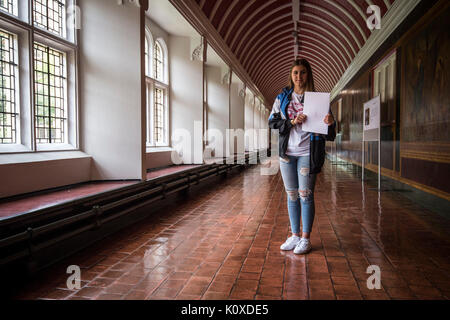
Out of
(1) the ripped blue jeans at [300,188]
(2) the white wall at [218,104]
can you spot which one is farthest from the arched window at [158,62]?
(1) the ripped blue jeans at [300,188]

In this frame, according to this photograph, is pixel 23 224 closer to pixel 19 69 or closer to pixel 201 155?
pixel 19 69

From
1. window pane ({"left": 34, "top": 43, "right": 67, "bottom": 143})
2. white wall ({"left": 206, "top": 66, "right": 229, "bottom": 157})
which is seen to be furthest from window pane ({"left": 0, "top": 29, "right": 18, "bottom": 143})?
white wall ({"left": 206, "top": 66, "right": 229, "bottom": 157})

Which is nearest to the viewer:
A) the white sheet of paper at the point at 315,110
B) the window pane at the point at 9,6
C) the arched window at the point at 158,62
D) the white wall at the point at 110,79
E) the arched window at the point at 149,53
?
the white sheet of paper at the point at 315,110

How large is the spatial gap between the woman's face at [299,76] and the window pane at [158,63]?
5.25 meters

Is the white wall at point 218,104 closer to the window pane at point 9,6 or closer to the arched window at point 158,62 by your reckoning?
the arched window at point 158,62

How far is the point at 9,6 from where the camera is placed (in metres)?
3.71

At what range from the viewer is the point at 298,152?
3219mm

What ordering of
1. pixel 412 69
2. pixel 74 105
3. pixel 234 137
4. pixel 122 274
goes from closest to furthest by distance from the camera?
1. pixel 122 274
2. pixel 74 105
3. pixel 412 69
4. pixel 234 137

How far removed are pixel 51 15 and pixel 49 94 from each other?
1.12 metres

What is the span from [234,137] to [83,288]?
11083 mm

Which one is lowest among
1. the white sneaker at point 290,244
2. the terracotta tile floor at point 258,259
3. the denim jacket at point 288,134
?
the terracotta tile floor at point 258,259

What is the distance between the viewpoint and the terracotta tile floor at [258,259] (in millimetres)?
2418

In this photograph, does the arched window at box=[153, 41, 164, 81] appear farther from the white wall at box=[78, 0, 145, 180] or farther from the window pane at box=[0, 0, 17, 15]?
the window pane at box=[0, 0, 17, 15]
